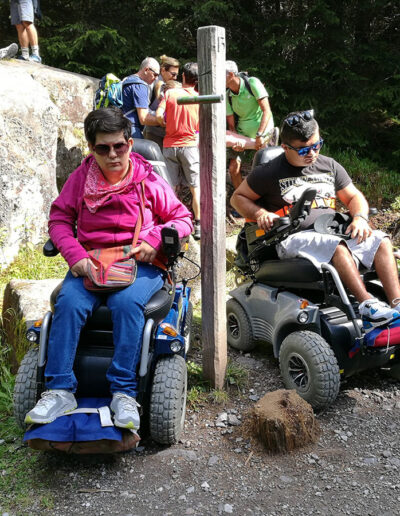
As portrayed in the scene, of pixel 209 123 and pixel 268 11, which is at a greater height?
pixel 268 11

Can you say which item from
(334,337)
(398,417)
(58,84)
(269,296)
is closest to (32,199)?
(58,84)

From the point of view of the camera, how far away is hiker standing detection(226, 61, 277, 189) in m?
6.12

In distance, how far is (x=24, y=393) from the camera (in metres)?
2.96

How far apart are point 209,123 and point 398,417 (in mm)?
2118

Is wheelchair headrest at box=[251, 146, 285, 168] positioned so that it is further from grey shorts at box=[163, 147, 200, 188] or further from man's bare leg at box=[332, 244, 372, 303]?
grey shorts at box=[163, 147, 200, 188]

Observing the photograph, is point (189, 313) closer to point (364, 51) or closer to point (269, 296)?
point (269, 296)

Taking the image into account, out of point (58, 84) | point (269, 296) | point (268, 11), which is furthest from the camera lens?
point (268, 11)

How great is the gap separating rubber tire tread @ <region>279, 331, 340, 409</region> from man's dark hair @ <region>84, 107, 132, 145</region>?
1663 mm

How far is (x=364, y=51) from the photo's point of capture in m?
8.41

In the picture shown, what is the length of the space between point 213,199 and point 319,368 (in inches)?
47.4

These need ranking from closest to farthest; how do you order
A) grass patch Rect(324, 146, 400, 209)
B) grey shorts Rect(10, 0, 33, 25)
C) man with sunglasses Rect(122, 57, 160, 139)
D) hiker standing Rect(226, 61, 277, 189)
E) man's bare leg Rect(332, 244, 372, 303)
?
man's bare leg Rect(332, 244, 372, 303)
man with sunglasses Rect(122, 57, 160, 139)
hiker standing Rect(226, 61, 277, 189)
grass patch Rect(324, 146, 400, 209)
grey shorts Rect(10, 0, 33, 25)

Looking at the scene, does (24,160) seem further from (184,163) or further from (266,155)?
(266,155)

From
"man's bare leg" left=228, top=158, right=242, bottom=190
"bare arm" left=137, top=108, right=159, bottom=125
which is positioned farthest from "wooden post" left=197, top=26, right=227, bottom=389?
"man's bare leg" left=228, top=158, right=242, bottom=190

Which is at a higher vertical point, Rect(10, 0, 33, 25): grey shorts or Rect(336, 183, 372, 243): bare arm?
Rect(10, 0, 33, 25): grey shorts
